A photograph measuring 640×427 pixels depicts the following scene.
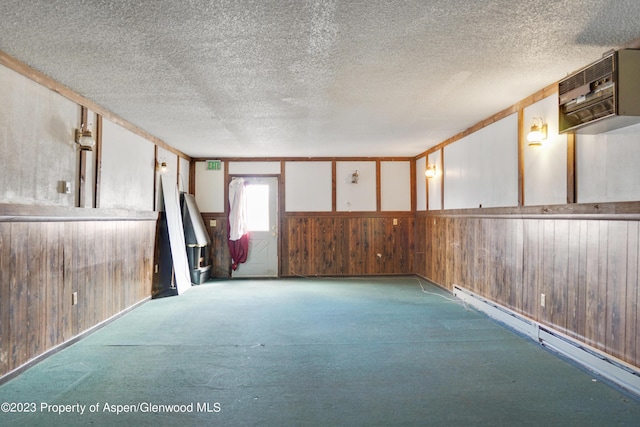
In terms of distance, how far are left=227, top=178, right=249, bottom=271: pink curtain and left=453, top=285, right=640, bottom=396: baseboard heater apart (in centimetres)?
445

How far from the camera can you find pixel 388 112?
436cm

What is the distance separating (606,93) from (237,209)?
19.6 ft

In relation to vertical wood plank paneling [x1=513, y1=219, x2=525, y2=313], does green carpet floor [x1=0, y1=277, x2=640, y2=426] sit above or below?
below

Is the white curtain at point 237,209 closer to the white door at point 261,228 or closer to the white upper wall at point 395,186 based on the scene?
the white door at point 261,228

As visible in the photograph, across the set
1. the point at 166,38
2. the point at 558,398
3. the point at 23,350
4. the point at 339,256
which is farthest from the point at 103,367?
the point at 339,256

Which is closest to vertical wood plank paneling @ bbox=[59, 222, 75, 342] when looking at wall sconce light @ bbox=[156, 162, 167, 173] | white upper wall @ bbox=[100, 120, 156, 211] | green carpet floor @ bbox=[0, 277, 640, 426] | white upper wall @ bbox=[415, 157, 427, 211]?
green carpet floor @ bbox=[0, 277, 640, 426]

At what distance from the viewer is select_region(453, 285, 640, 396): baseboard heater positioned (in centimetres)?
260

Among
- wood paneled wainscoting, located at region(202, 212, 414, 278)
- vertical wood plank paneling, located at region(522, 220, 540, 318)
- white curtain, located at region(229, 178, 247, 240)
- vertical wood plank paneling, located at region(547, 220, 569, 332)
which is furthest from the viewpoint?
wood paneled wainscoting, located at region(202, 212, 414, 278)

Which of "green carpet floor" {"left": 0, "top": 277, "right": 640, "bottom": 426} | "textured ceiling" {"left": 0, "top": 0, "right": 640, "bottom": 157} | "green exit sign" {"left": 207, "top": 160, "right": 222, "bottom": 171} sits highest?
"textured ceiling" {"left": 0, "top": 0, "right": 640, "bottom": 157}

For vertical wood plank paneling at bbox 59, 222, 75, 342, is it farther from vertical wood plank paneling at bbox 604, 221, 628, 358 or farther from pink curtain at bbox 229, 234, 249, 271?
vertical wood plank paneling at bbox 604, 221, 628, 358

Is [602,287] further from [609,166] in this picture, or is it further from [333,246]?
[333,246]

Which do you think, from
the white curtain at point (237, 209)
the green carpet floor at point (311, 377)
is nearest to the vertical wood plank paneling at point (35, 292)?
the green carpet floor at point (311, 377)

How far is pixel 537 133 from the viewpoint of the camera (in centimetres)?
357

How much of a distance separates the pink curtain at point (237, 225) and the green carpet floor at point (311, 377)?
9.25 feet
